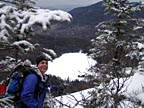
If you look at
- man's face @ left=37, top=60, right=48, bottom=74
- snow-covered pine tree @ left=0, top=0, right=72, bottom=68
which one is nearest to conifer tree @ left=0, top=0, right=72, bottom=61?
snow-covered pine tree @ left=0, top=0, right=72, bottom=68

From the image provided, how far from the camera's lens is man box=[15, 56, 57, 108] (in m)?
4.89

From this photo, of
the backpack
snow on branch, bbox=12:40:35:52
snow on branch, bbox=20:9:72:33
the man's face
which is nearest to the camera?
snow on branch, bbox=20:9:72:33

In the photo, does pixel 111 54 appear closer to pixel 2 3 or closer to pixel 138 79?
pixel 138 79

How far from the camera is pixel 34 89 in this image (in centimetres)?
499

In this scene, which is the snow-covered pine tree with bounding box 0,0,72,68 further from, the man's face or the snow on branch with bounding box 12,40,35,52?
the man's face

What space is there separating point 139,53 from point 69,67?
123 metres

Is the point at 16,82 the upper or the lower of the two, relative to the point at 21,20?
lower

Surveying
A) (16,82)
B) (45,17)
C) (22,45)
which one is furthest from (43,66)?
(45,17)

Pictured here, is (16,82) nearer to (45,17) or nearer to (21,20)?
(21,20)

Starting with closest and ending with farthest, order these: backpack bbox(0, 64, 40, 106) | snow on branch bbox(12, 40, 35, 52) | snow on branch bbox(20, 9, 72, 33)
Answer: snow on branch bbox(20, 9, 72, 33) → snow on branch bbox(12, 40, 35, 52) → backpack bbox(0, 64, 40, 106)

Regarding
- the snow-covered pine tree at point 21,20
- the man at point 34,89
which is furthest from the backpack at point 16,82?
the snow-covered pine tree at point 21,20

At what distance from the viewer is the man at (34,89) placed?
4.89 meters

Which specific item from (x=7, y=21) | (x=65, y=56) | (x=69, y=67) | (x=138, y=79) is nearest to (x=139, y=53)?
(x=138, y=79)

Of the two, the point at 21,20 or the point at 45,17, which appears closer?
the point at 45,17
